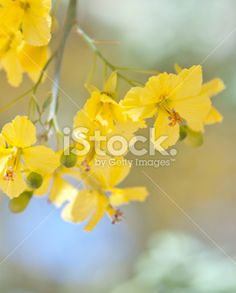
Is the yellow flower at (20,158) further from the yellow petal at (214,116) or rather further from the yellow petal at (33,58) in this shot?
the yellow petal at (214,116)

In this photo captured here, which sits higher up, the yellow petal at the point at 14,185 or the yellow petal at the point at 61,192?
the yellow petal at the point at 14,185

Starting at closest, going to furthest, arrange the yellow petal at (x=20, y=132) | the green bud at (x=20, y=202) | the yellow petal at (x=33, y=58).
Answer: the yellow petal at (x=20, y=132) → the green bud at (x=20, y=202) → the yellow petal at (x=33, y=58)

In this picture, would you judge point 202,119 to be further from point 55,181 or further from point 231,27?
point 231,27

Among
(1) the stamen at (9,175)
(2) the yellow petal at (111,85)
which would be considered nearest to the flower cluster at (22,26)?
(2) the yellow petal at (111,85)

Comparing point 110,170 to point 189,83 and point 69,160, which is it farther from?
point 189,83

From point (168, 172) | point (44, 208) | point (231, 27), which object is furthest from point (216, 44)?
point (168, 172)

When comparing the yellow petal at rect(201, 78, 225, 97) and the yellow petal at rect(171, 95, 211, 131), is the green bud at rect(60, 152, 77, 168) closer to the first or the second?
the yellow petal at rect(171, 95, 211, 131)
